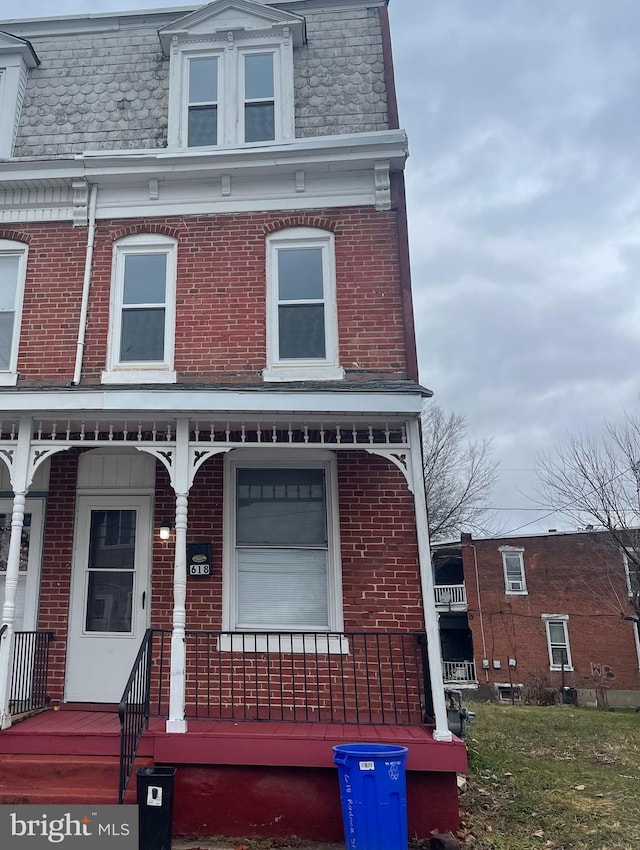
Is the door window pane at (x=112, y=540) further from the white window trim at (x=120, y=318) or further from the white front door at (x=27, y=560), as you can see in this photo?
the white window trim at (x=120, y=318)

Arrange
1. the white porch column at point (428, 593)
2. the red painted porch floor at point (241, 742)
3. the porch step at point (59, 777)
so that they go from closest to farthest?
1. the porch step at point (59, 777)
2. the red painted porch floor at point (241, 742)
3. the white porch column at point (428, 593)

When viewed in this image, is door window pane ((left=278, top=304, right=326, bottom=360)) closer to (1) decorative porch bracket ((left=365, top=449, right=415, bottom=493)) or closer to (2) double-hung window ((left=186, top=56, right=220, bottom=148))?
(1) decorative porch bracket ((left=365, top=449, right=415, bottom=493))

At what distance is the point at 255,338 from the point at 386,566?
10.3ft

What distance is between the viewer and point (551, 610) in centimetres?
2619

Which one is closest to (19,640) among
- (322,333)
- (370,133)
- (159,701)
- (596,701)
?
(159,701)

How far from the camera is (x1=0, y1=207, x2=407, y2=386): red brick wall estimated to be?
24.1ft

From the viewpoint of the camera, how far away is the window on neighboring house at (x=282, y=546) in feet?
21.8

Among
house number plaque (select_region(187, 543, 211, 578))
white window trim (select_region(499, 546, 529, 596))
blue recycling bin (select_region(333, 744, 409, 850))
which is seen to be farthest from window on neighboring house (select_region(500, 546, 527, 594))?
blue recycling bin (select_region(333, 744, 409, 850))

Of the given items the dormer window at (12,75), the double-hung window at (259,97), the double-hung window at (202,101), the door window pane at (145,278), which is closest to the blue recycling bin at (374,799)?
the door window pane at (145,278)

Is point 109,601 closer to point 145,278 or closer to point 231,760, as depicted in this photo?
point 231,760

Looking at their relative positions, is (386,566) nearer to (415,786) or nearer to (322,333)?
(415,786)

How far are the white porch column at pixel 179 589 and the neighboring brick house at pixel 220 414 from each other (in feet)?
0.10

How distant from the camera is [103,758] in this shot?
17.2ft

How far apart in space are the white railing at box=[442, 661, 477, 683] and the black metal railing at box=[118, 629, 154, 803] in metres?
24.1
